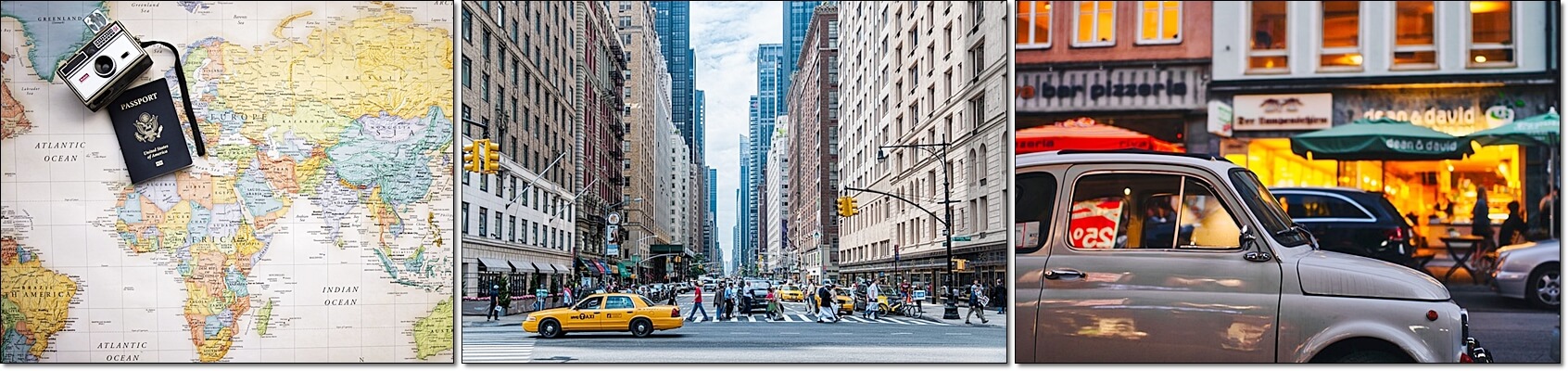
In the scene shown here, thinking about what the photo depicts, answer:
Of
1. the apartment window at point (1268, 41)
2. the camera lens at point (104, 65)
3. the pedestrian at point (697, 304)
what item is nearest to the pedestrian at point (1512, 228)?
the apartment window at point (1268, 41)

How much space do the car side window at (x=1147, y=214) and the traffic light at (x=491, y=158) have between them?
386 cm

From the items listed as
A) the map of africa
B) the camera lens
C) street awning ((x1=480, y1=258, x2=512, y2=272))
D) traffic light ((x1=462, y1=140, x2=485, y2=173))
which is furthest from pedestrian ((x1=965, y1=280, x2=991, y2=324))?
the camera lens

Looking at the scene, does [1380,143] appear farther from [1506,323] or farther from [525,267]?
[525,267]

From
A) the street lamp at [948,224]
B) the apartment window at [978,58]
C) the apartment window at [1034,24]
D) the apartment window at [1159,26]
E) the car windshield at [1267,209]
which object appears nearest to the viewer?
the car windshield at [1267,209]

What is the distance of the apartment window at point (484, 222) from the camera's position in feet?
25.0

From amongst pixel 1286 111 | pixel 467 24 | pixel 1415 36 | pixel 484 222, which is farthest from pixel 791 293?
pixel 1415 36

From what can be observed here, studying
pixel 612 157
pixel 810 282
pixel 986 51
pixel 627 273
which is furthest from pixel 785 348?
pixel 986 51

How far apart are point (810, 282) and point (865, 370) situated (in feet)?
2.52

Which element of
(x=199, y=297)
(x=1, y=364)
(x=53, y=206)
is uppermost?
(x=53, y=206)

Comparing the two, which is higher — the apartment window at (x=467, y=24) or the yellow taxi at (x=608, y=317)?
the apartment window at (x=467, y=24)

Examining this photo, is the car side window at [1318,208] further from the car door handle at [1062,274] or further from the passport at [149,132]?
the passport at [149,132]

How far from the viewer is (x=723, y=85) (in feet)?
26.4

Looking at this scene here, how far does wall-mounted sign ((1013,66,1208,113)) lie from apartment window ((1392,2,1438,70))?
115 cm

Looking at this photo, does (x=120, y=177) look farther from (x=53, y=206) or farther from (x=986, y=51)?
(x=986, y=51)
